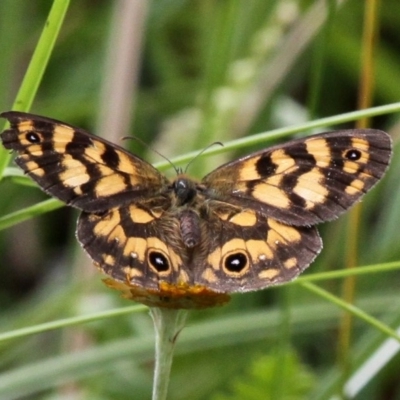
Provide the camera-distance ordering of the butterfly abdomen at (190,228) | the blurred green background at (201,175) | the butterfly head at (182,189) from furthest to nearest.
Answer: the blurred green background at (201,175) → the butterfly head at (182,189) → the butterfly abdomen at (190,228)

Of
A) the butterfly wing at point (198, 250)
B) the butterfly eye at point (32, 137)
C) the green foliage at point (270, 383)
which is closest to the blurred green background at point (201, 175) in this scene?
the green foliage at point (270, 383)

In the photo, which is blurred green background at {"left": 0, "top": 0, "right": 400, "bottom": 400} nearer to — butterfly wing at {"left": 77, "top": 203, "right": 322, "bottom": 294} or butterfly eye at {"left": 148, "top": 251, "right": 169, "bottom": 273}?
butterfly wing at {"left": 77, "top": 203, "right": 322, "bottom": 294}

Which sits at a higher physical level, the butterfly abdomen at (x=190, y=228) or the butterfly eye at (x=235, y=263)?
the butterfly eye at (x=235, y=263)

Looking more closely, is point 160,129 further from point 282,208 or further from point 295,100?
point 282,208

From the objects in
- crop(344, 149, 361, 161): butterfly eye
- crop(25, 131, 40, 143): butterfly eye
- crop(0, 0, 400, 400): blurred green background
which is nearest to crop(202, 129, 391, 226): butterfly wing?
crop(344, 149, 361, 161): butterfly eye

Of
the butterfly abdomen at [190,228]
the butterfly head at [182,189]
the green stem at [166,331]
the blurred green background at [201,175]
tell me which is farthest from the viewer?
Answer: the blurred green background at [201,175]

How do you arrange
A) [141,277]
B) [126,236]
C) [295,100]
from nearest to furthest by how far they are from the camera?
[141,277] < [126,236] < [295,100]

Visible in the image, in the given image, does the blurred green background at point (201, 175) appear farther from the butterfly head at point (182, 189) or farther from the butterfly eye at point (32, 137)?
the butterfly eye at point (32, 137)

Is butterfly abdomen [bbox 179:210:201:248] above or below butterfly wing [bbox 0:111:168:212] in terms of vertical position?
below

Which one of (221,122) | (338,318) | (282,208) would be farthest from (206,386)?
(282,208)
